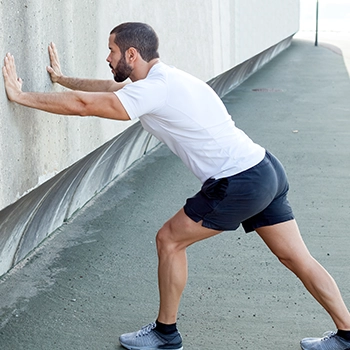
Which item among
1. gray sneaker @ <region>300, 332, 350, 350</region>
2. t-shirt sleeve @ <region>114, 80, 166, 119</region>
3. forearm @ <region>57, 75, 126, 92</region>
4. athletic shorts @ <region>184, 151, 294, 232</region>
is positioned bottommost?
gray sneaker @ <region>300, 332, 350, 350</region>

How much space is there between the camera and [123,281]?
5176 millimetres

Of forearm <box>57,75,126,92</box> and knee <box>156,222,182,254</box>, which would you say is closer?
knee <box>156,222,182,254</box>

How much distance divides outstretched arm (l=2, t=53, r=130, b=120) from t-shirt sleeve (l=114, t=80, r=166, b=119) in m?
0.04

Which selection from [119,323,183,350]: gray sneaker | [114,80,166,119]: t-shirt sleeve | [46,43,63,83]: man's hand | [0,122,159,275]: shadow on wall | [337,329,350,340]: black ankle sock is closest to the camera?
[114,80,166,119]: t-shirt sleeve

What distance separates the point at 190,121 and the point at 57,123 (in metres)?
1.40

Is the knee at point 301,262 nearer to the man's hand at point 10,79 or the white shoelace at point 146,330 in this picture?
the white shoelace at point 146,330

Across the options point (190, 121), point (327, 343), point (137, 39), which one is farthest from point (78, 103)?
point (327, 343)

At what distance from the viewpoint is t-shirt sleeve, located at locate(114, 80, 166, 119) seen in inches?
142

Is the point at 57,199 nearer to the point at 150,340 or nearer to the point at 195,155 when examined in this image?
the point at 150,340

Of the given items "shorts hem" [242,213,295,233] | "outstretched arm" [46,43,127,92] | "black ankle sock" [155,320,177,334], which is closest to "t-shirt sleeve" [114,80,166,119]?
"shorts hem" [242,213,295,233]

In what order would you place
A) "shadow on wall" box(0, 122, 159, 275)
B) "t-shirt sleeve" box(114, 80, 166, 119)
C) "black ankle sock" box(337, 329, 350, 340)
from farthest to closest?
"shadow on wall" box(0, 122, 159, 275) < "black ankle sock" box(337, 329, 350, 340) < "t-shirt sleeve" box(114, 80, 166, 119)

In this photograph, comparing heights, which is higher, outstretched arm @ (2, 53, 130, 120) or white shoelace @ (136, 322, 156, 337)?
outstretched arm @ (2, 53, 130, 120)

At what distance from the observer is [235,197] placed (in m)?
3.79

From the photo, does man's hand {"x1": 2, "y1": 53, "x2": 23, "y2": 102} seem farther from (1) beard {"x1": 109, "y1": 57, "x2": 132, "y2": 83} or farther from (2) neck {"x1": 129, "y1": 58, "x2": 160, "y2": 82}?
(2) neck {"x1": 129, "y1": 58, "x2": 160, "y2": 82}
